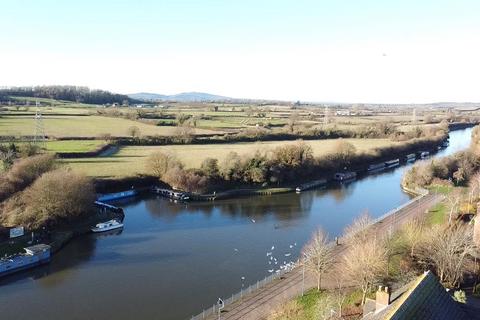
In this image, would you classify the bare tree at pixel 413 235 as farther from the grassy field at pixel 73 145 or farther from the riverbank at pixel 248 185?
the grassy field at pixel 73 145

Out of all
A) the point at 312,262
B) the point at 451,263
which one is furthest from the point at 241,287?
the point at 451,263

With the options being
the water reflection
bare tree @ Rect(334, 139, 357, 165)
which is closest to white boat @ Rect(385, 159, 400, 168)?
bare tree @ Rect(334, 139, 357, 165)

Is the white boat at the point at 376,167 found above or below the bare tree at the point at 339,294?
above

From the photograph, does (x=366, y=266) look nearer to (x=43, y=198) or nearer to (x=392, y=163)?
(x=43, y=198)

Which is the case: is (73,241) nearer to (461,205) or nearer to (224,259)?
(224,259)

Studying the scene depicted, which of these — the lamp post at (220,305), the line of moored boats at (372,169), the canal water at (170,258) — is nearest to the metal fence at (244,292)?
the lamp post at (220,305)

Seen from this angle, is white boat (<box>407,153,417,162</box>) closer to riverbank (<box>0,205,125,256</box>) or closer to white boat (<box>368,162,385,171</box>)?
white boat (<box>368,162,385,171</box>)

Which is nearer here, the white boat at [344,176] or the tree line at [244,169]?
the tree line at [244,169]
